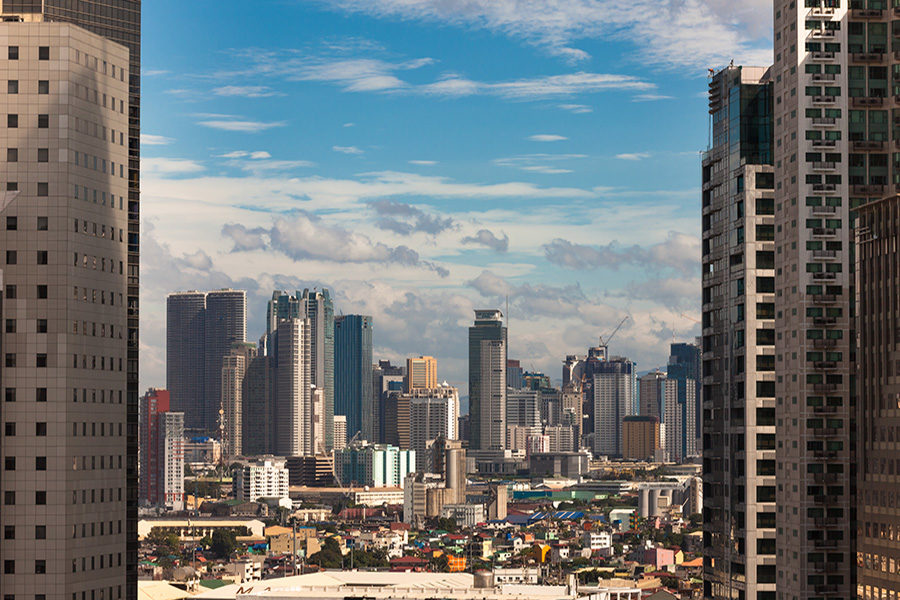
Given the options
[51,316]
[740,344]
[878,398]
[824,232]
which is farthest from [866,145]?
[51,316]

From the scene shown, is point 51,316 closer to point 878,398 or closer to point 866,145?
point 878,398

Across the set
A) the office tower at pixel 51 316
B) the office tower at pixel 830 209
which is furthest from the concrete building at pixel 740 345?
the office tower at pixel 51 316

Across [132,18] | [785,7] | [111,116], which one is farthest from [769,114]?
[132,18]

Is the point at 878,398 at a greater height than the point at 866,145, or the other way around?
the point at 866,145

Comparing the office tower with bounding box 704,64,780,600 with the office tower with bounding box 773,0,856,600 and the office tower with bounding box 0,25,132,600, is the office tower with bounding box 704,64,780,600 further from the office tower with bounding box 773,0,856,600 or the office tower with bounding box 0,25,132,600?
the office tower with bounding box 0,25,132,600

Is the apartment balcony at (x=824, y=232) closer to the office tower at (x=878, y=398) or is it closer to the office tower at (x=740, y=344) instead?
the office tower at (x=878, y=398)

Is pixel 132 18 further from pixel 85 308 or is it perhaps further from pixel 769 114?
pixel 769 114
